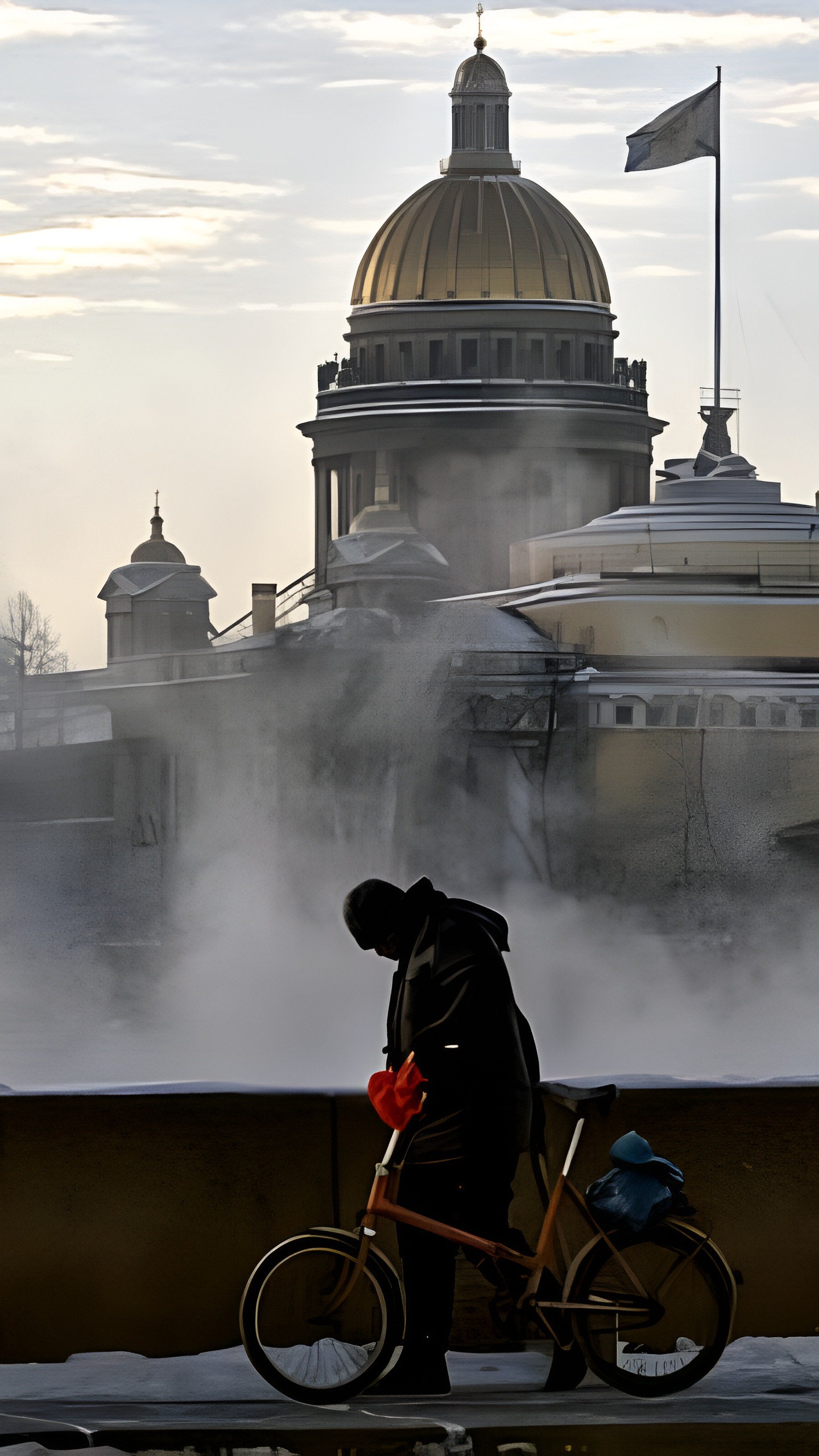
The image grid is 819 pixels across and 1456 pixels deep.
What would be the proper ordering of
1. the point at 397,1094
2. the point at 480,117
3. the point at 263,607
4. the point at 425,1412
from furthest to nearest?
the point at 480,117 < the point at 263,607 < the point at 397,1094 < the point at 425,1412

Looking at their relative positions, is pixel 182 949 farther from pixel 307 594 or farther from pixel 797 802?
pixel 797 802

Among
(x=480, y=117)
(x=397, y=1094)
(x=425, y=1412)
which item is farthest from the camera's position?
(x=480, y=117)

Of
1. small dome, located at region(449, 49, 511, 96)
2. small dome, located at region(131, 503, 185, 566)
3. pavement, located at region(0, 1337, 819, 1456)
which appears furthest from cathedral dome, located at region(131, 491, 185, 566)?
pavement, located at region(0, 1337, 819, 1456)

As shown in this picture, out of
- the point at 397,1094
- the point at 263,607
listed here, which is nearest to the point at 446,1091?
the point at 397,1094

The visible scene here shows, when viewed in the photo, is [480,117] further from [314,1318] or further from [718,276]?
[314,1318]

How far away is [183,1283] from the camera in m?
5.52

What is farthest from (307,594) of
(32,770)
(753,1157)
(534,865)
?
(753,1157)

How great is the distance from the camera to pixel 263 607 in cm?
5931

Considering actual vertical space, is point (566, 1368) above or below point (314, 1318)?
below

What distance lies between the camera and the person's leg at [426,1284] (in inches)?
199

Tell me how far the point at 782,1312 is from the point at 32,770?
54851 millimetres

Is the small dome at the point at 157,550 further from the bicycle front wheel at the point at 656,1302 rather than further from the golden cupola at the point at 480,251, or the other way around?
the bicycle front wheel at the point at 656,1302

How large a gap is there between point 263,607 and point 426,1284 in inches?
2146

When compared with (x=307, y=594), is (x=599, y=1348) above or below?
below
